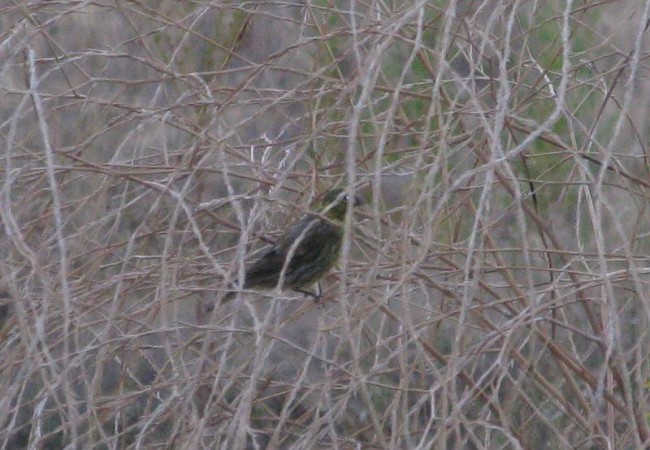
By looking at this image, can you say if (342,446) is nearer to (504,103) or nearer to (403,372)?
(403,372)

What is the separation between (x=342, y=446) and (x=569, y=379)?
28.6 inches

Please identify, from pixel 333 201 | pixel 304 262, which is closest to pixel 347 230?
pixel 333 201

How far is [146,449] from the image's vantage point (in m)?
3.80

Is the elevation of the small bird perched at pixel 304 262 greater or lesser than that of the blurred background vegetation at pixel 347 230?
lesser

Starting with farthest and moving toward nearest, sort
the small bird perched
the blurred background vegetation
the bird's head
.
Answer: the small bird perched, the bird's head, the blurred background vegetation

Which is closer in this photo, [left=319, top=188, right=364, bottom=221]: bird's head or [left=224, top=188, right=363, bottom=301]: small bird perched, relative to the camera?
[left=319, top=188, right=364, bottom=221]: bird's head

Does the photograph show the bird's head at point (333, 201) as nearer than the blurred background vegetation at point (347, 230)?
No

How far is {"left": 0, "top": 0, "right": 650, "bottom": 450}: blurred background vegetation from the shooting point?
2629 mm

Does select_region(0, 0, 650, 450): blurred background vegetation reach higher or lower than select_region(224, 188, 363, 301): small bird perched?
higher

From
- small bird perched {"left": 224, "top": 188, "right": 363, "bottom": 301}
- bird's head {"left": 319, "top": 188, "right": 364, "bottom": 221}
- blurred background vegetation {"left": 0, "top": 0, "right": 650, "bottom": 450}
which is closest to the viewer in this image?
blurred background vegetation {"left": 0, "top": 0, "right": 650, "bottom": 450}

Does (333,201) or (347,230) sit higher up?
(347,230)

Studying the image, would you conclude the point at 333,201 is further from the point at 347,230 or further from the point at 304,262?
the point at 347,230

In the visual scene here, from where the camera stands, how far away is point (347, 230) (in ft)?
7.73

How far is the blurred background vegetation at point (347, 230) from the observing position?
2.63 metres
